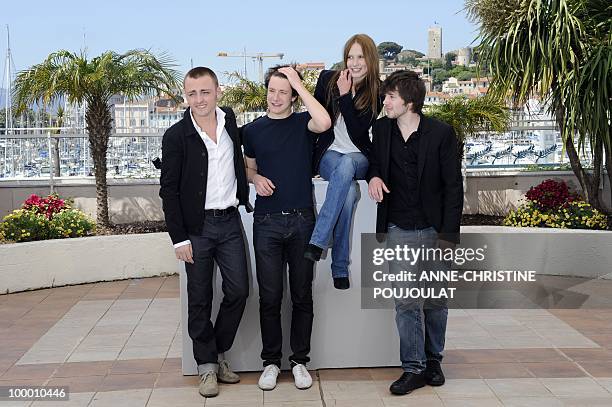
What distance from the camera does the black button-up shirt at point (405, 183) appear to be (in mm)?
4953

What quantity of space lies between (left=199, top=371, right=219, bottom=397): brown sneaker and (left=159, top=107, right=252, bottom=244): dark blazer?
801 mm

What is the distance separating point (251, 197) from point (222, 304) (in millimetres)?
647

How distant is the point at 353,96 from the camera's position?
5.02m

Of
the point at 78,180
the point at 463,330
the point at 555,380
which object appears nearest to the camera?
the point at 555,380

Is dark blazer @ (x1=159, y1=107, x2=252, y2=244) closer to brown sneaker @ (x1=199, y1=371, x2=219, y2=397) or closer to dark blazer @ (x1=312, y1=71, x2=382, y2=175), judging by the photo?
dark blazer @ (x1=312, y1=71, x2=382, y2=175)

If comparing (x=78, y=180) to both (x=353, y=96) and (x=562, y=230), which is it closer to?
(x=562, y=230)

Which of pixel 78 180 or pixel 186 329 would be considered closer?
pixel 186 329

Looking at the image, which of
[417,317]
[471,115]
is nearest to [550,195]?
[471,115]

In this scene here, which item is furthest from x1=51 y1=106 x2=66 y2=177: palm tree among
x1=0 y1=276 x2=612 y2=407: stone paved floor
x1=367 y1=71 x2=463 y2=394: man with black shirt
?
x1=367 y1=71 x2=463 y2=394: man with black shirt

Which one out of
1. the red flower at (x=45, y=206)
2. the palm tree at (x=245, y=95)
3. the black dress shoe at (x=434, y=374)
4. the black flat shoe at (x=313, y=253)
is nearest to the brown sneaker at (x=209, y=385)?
the black flat shoe at (x=313, y=253)

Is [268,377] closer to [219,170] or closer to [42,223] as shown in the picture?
[219,170]

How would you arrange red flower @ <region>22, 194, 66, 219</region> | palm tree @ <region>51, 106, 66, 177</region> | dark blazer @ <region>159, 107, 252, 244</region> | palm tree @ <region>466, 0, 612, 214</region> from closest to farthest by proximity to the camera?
dark blazer @ <region>159, 107, 252, 244</region> → palm tree @ <region>466, 0, 612, 214</region> → red flower @ <region>22, 194, 66, 219</region> → palm tree @ <region>51, 106, 66, 177</region>

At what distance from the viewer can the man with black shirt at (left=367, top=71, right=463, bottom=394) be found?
4938mm

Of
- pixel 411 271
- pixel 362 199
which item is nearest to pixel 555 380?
pixel 411 271
